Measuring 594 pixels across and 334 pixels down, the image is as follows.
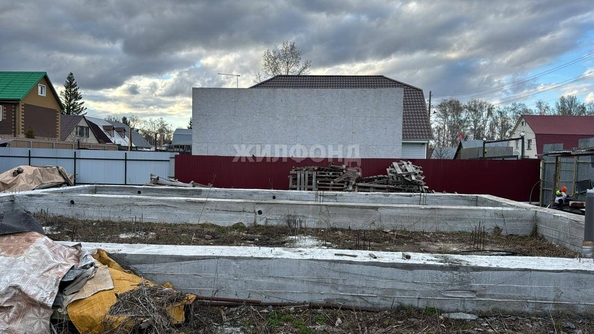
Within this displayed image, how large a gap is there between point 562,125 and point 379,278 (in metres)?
53.6

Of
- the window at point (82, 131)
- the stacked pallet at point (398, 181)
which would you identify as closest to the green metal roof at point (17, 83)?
the window at point (82, 131)

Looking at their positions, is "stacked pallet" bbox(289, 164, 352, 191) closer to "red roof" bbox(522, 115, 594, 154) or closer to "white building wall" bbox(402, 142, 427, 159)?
"white building wall" bbox(402, 142, 427, 159)

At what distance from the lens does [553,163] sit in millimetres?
14297

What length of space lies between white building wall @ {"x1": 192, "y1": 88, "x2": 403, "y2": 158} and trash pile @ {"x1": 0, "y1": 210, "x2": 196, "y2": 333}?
16356mm

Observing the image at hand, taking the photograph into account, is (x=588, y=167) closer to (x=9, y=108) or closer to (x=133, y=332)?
(x=133, y=332)

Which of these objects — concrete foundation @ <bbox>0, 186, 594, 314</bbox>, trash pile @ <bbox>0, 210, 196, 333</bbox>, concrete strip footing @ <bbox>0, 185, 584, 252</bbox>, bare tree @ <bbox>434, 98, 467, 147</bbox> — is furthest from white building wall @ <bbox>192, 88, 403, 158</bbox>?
bare tree @ <bbox>434, 98, 467, 147</bbox>

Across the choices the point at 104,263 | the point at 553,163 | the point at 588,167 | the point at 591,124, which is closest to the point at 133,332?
the point at 104,263

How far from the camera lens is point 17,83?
1442 inches

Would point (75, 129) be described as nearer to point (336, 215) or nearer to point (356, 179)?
point (356, 179)

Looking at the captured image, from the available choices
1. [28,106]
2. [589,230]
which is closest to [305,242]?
[589,230]

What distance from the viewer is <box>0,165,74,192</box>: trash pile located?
14.8m

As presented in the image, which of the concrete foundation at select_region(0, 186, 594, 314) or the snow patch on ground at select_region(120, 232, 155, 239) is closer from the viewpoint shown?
the concrete foundation at select_region(0, 186, 594, 314)

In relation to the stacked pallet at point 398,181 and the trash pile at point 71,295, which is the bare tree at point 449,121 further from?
the trash pile at point 71,295

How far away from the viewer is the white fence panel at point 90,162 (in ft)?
62.9
